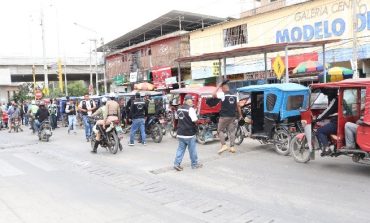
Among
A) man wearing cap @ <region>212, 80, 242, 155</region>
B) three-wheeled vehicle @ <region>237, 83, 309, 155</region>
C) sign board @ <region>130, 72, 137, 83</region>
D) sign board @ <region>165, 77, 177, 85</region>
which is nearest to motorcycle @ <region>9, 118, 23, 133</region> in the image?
sign board @ <region>165, 77, 177, 85</region>

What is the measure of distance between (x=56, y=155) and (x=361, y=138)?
867 centimetres

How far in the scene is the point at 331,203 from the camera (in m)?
6.31

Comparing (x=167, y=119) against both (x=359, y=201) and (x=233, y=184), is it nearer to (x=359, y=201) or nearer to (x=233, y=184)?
(x=233, y=184)

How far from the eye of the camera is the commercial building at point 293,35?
65.1ft

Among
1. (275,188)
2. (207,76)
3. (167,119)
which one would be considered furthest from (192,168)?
(207,76)

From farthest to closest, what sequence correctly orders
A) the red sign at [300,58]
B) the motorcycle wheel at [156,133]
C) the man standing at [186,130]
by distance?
the red sign at [300,58], the motorcycle wheel at [156,133], the man standing at [186,130]

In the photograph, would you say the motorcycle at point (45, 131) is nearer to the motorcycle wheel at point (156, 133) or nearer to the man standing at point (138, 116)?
the man standing at point (138, 116)

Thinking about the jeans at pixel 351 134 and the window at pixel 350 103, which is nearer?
the jeans at pixel 351 134

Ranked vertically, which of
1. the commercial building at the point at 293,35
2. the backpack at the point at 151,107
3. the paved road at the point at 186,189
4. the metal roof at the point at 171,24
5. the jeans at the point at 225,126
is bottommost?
the paved road at the point at 186,189

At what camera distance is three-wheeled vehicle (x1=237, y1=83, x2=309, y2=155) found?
1088 cm

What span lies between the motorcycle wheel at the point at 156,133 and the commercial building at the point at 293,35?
483 centimetres

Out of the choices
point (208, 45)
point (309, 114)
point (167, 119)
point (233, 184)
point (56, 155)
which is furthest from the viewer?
point (208, 45)

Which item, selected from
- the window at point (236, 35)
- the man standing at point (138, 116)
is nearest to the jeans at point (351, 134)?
the man standing at point (138, 116)

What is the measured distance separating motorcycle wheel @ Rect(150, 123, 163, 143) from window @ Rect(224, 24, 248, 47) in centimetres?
1364
